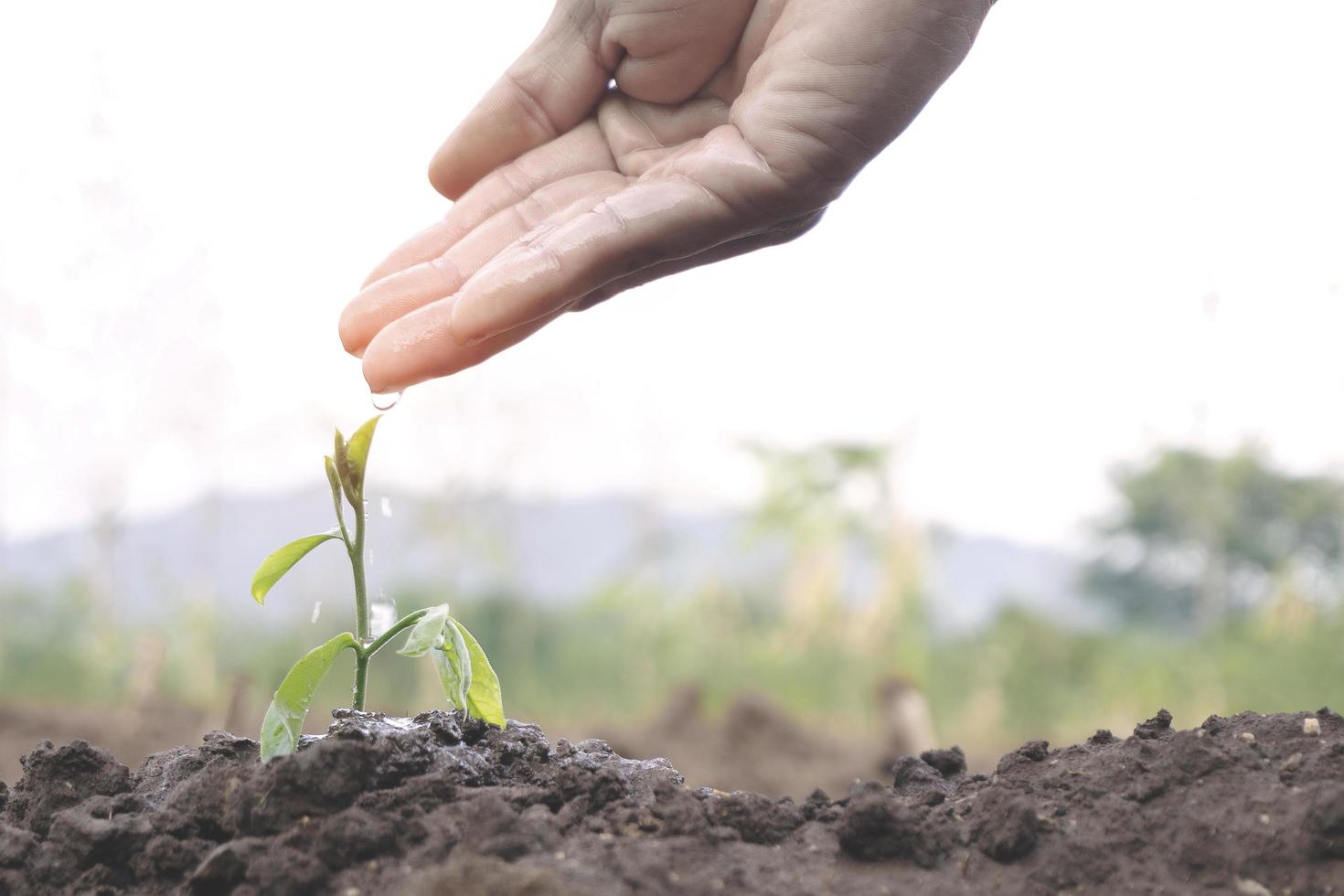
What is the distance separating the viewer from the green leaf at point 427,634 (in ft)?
3.42

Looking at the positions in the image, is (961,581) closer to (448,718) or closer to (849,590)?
(849,590)

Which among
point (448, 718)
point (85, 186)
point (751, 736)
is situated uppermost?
point (85, 186)

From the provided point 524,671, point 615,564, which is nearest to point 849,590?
point 615,564

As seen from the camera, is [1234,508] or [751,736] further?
A: [1234,508]

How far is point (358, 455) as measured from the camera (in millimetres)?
1181

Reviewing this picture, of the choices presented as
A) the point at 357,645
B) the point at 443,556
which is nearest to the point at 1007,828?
the point at 357,645

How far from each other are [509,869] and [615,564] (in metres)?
4.90

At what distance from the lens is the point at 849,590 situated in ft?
17.0

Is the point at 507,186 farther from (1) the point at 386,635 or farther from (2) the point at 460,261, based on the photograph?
(1) the point at 386,635

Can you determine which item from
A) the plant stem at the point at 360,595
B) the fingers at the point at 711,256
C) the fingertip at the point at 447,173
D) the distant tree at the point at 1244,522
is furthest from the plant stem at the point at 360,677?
the distant tree at the point at 1244,522

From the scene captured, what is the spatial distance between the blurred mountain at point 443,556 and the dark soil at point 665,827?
4.13 m

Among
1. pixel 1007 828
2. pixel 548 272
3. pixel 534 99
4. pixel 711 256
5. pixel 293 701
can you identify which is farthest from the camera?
A: pixel 534 99

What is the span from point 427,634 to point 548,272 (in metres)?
0.61

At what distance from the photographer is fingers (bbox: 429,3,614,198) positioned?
1996 millimetres
